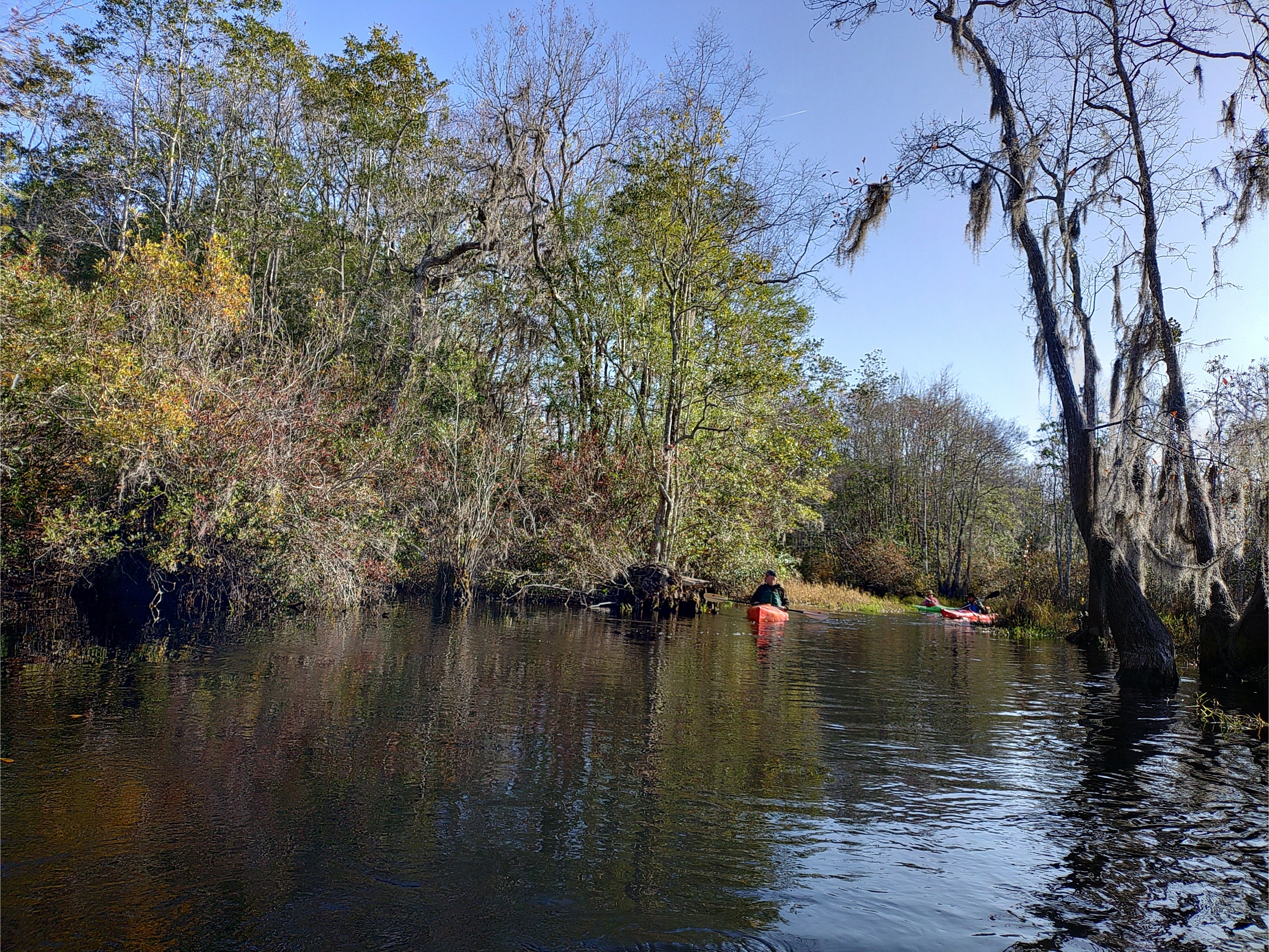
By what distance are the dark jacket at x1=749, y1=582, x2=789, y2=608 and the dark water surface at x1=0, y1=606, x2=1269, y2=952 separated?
9747 millimetres

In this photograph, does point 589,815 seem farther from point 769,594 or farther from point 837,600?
point 837,600

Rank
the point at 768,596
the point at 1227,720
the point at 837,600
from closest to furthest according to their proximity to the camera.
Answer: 1. the point at 1227,720
2. the point at 768,596
3. the point at 837,600

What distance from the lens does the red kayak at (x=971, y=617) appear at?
73.5ft

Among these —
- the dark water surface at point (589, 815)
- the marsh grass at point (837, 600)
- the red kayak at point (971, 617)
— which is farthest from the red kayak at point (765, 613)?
the dark water surface at point (589, 815)

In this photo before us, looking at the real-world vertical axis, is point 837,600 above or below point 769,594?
below

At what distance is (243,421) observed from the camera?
12.2m

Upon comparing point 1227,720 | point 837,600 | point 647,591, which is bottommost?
point 1227,720

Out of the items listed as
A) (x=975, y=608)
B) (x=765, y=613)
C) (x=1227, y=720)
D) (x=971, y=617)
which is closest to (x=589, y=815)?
(x=1227, y=720)

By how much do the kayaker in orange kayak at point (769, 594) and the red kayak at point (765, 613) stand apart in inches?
13.4

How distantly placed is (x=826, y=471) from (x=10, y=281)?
20191 mm

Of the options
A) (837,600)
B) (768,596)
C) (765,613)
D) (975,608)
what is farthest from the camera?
(837,600)

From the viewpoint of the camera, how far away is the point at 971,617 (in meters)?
22.4

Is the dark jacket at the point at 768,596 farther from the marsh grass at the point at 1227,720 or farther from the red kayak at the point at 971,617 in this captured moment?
the marsh grass at the point at 1227,720

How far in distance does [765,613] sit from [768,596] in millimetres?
1303
